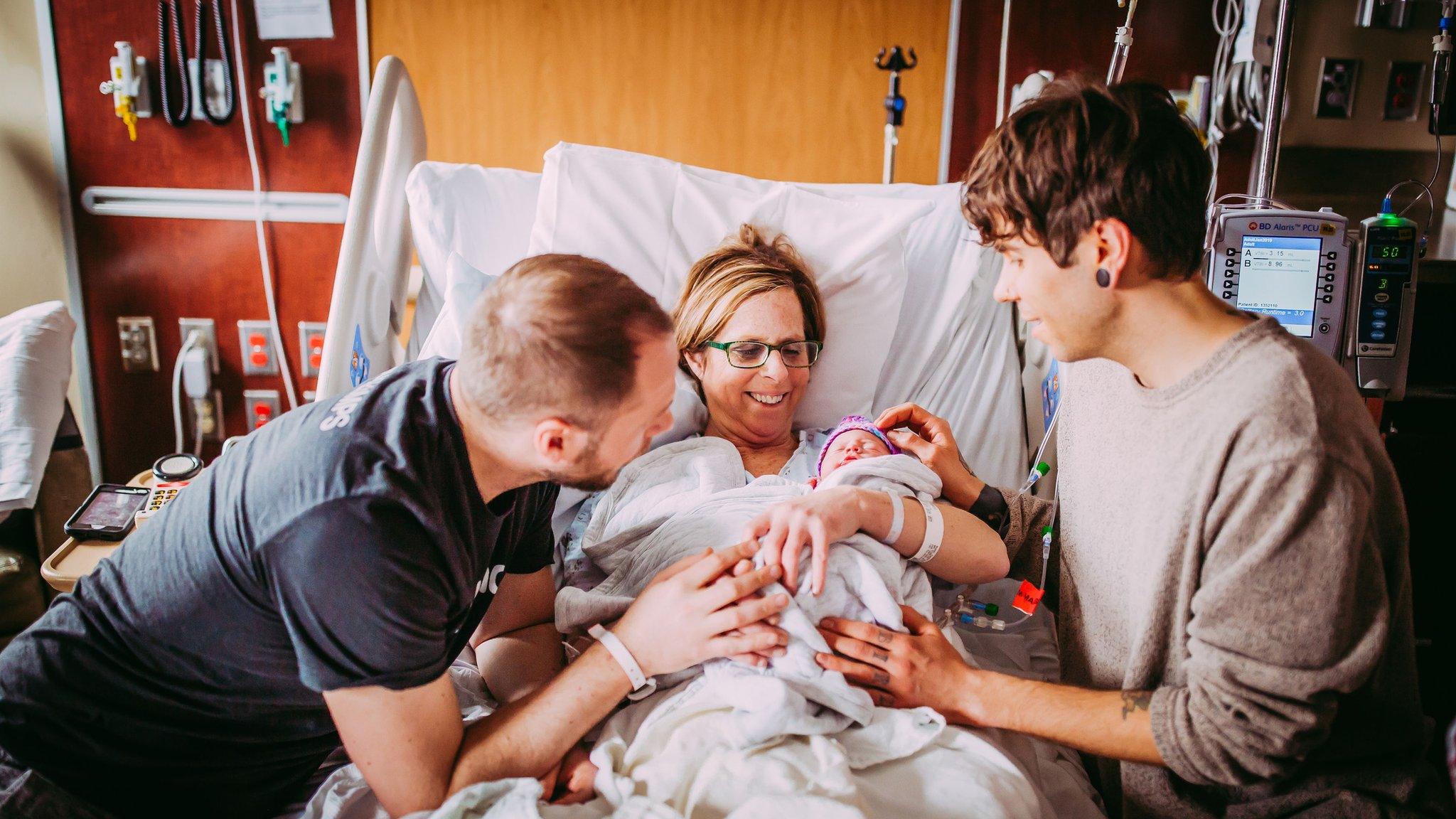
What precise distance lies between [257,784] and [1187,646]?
1215 millimetres

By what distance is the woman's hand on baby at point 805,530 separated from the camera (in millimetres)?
1243

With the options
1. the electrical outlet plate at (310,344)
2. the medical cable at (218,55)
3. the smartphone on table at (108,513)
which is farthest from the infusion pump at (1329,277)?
the medical cable at (218,55)

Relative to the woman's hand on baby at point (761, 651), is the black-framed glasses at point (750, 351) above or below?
above

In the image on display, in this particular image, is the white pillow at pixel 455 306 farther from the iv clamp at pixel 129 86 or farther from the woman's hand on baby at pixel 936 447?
the iv clamp at pixel 129 86

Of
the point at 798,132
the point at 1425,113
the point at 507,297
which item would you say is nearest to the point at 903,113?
the point at 798,132

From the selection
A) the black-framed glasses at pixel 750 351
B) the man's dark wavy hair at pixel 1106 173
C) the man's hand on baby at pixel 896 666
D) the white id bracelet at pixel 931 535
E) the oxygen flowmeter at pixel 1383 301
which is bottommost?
the man's hand on baby at pixel 896 666

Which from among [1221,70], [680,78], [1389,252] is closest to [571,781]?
[1389,252]

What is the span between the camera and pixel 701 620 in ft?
3.87

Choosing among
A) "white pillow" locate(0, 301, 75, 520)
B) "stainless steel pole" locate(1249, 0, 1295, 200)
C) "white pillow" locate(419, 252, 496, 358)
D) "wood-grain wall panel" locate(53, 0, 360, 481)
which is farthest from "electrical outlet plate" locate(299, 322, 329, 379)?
"stainless steel pole" locate(1249, 0, 1295, 200)

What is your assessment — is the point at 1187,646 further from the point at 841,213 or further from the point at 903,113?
the point at 903,113

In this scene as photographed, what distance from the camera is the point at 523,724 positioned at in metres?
1.17

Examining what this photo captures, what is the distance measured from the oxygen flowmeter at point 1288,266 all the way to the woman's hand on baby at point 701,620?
1.27 meters

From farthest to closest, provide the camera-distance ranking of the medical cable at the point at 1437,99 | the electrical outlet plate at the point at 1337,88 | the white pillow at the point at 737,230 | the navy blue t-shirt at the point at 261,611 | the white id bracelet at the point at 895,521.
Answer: the electrical outlet plate at the point at 1337,88
the medical cable at the point at 1437,99
the white pillow at the point at 737,230
the white id bracelet at the point at 895,521
the navy blue t-shirt at the point at 261,611

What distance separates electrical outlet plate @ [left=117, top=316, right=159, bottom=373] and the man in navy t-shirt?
2111mm
